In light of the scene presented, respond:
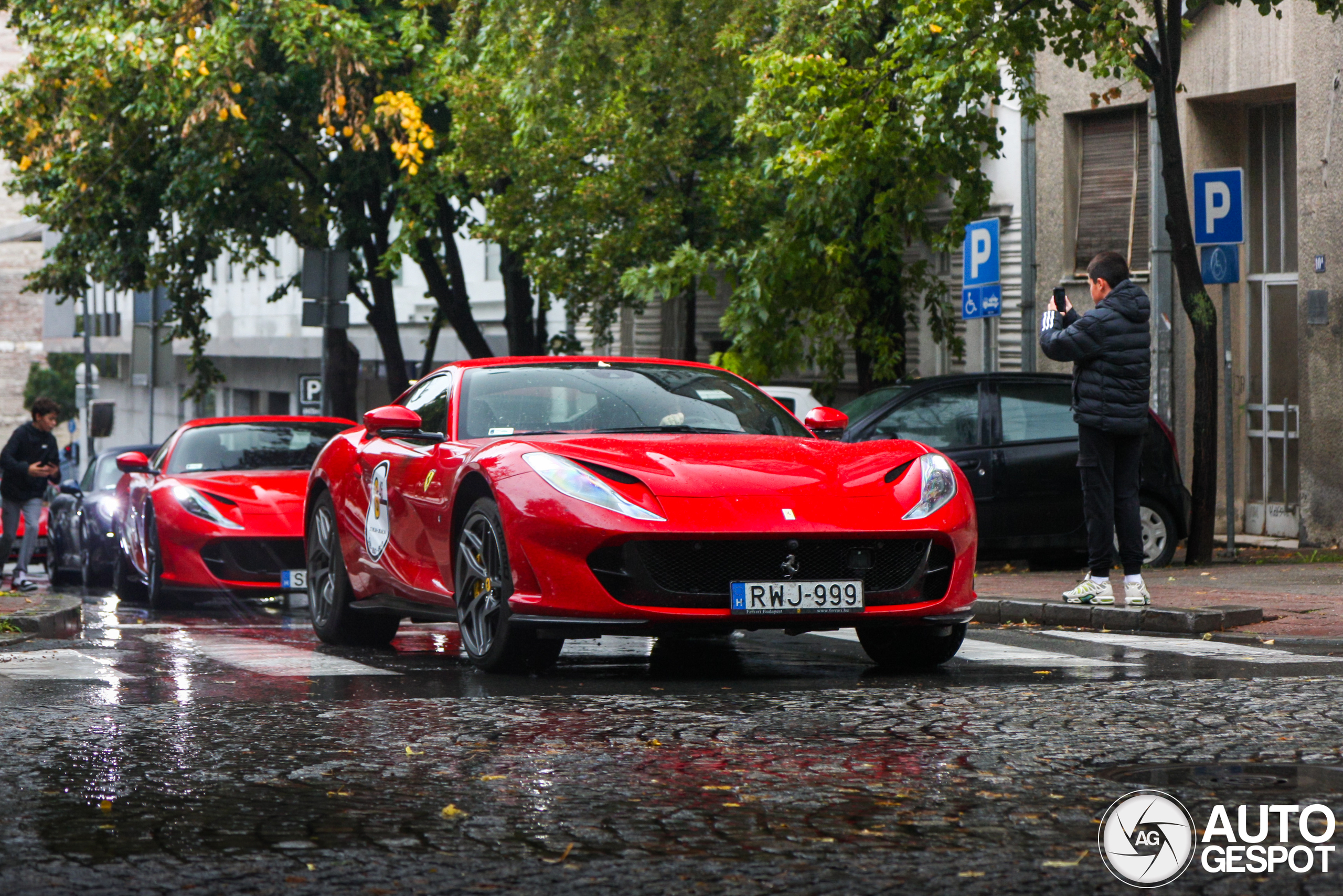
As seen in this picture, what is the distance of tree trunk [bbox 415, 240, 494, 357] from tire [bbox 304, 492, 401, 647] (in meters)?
15.1

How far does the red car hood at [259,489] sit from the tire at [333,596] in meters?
3.38

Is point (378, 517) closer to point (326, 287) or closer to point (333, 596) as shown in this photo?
point (333, 596)

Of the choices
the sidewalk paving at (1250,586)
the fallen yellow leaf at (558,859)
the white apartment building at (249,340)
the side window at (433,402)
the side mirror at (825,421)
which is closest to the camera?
the fallen yellow leaf at (558,859)

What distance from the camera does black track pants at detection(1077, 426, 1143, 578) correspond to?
1052 cm

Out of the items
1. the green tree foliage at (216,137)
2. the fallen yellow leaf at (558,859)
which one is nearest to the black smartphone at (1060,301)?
the fallen yellow leaf at (558,859)

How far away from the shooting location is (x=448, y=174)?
23812 mm

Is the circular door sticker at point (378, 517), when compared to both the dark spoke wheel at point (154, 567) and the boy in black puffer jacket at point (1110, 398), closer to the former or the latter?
the boy in black puffer jacket at point (1110, 398)

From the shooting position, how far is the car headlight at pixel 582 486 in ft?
24.7

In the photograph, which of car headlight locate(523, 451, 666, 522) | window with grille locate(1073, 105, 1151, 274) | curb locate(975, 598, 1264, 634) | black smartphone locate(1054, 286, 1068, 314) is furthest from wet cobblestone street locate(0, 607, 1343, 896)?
window with grille locate(1073, 105, 1151, 274)

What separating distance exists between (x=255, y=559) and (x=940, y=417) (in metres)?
5.09

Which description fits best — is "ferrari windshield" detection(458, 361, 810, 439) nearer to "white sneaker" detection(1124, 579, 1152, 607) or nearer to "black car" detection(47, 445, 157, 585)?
"white sneaker" detection(1124, 579, 1152, 607)

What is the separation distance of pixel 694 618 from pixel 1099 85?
14042 mm

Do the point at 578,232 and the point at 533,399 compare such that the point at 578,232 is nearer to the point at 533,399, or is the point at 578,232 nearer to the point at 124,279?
the point at 124,279

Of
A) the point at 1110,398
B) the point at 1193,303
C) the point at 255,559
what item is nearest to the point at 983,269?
the point at 1193,303
